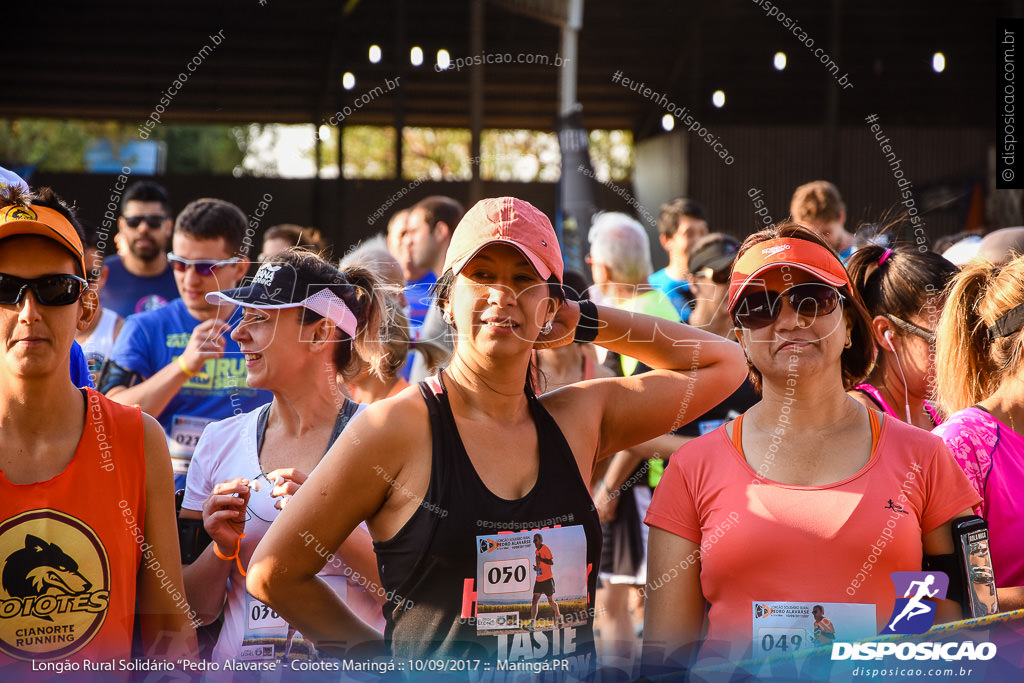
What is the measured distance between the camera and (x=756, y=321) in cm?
209

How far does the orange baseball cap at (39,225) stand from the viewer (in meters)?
1.85

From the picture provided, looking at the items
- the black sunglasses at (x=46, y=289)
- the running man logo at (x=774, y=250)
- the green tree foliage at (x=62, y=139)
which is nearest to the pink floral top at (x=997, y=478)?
the running man logo at (x=774, y=250)

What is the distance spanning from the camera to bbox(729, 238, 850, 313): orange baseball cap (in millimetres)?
2086

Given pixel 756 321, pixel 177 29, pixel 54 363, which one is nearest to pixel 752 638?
pixel 756 321

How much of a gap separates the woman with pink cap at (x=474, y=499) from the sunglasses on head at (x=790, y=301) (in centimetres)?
44

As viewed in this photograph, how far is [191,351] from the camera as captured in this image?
11.2 feet

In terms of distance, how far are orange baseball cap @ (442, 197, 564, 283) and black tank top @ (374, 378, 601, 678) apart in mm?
309

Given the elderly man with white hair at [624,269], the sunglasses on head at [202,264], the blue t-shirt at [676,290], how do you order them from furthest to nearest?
→ 1. the blue t-shirt at [676,290]
2. the elderly man with white hair at [624,269]
3. the sunglasses on head at [202,264]

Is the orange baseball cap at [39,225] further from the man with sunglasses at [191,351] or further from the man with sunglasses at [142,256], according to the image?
the man with sunglasses at [142,256]

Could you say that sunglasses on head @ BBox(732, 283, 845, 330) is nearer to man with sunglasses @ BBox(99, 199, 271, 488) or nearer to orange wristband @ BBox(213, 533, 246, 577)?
orange wristband @ BBox(213, 533, 246, 577)

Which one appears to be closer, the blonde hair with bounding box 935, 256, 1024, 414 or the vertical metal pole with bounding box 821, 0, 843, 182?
the blonde hair with bounding box 935, 256, 1024, 414

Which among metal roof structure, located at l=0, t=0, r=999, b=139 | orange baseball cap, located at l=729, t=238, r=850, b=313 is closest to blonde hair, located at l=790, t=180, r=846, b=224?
orange baseball cap, located at l=729, t=238, r=850, b=313

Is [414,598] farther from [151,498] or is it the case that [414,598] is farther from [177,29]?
[177,29]

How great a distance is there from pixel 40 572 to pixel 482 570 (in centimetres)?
84
